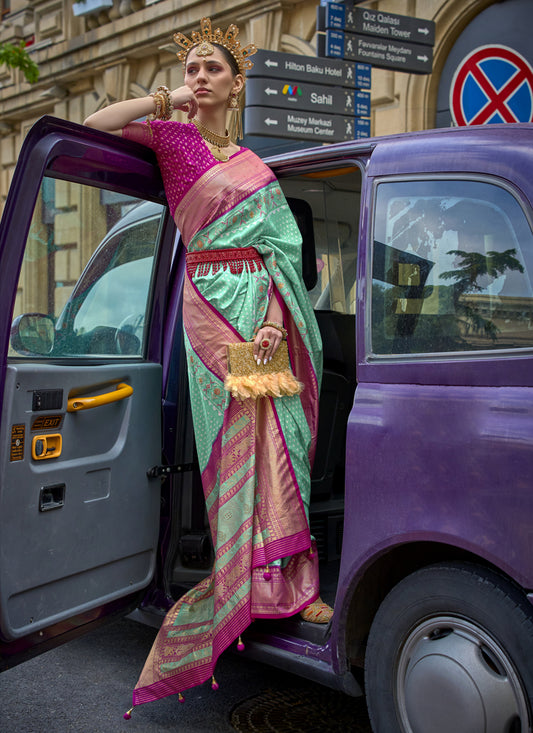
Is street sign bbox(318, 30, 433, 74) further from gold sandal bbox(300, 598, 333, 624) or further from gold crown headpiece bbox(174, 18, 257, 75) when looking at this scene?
gold sandal bbox(300, 598, 333, 624)

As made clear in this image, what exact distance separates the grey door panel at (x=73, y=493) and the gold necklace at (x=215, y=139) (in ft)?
2.58

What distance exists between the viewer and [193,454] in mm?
3264

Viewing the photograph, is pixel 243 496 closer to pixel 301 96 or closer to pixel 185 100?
pixel 185 100

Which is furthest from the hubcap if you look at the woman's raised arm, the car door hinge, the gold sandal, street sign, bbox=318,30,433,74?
street sign, bbox=318,30,433,74

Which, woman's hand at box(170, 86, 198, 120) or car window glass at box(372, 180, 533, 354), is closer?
car window glass at box(372, 180, 533, 354)

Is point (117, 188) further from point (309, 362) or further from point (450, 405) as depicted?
point (450, 405)

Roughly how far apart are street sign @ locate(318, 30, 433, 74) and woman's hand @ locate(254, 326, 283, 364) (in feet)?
14.0

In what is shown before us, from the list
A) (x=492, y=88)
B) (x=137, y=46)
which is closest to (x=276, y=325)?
(x=492, y=88)

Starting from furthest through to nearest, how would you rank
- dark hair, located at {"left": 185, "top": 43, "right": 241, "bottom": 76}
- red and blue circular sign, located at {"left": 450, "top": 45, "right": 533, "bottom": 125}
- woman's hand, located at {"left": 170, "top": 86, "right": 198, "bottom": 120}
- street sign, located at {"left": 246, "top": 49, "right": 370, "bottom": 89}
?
red and blue circular sign, located at {"left": 450, "top": 45, "right": 533, "bottom": 125} → street sign, located at {"left": 246, "top": 49, "right": 370, "bottom": 89} → dark hair, located at {"left": 185, "top": 43, "right": 241, "bottom": 76} → woman's hand, located at {"left": 170, "top": 86, "right": 198, "bottom": 120}

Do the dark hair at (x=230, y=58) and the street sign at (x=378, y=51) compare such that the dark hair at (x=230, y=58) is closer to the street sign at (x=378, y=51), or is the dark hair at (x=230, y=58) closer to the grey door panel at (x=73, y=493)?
the grey door panel at (x=73, y=493)

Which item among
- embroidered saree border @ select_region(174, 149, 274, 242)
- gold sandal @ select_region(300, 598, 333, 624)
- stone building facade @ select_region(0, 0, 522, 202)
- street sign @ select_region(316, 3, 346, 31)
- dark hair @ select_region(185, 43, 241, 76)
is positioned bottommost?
gold sandal @ select_region(300, 598, 333, 624)

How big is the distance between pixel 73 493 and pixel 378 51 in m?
5.11

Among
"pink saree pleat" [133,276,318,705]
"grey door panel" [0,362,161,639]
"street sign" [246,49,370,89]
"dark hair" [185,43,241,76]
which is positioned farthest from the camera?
"street sign" [246,49,370,89]

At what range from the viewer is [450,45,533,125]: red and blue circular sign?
7070 mm
